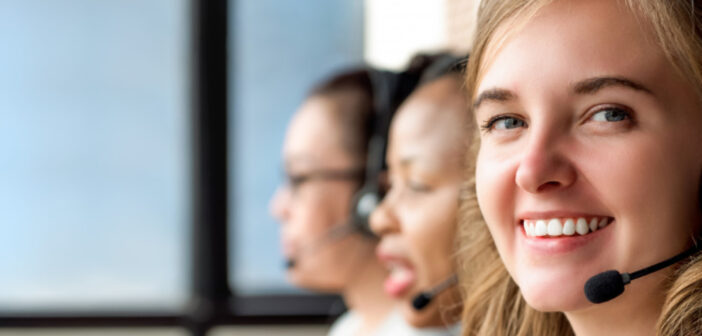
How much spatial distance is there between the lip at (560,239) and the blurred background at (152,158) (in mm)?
3146

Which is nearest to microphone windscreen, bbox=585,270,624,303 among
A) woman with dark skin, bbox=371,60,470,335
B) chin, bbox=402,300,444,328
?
woman with dark skin, bbox=371,60,470,335

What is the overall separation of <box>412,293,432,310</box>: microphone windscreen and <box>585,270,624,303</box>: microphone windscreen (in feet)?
2.78

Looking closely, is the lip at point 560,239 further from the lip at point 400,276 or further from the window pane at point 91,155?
the window pane at point 91,155

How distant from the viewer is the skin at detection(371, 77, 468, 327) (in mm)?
2041

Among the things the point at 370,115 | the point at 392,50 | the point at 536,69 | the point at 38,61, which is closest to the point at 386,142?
the point at 370,115

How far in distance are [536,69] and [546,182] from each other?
0.14 metres

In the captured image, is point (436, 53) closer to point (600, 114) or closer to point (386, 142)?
point (386, 142)

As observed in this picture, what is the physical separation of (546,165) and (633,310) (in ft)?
0.73

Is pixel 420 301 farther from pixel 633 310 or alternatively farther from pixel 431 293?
pixel 633 310

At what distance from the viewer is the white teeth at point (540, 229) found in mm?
1285

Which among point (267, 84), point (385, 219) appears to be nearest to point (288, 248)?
point (385, 219)

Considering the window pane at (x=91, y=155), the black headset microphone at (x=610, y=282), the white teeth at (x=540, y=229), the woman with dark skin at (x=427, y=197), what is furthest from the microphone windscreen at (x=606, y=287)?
the window pane at (x=91, y=155)

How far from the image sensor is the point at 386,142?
2457 mm

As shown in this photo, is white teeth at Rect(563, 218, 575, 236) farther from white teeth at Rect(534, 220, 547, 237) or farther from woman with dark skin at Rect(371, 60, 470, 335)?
woman with dark skin at Rect(371, 60, 470, 335)
